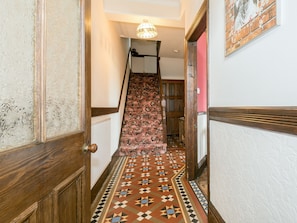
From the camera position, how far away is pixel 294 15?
2.19ft

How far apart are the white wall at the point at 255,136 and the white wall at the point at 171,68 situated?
4.64 meters

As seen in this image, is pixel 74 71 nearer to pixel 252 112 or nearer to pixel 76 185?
pixel 76 185

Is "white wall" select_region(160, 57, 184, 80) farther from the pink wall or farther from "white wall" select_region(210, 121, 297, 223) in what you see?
"white wall" select_region(210, 121, 297, 223)

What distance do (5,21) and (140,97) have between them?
15.7 ft

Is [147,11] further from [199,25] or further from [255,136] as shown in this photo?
[255,136]

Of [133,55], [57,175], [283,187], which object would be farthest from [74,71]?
[133,55]

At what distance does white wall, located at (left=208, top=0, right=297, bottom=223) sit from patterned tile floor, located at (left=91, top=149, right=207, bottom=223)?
18.7 inches

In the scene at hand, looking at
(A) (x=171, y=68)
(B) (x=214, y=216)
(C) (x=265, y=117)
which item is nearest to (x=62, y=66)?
(C) (x=265, y=117)

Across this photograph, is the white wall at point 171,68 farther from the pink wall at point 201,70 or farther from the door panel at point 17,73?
the door panel at point 17,73

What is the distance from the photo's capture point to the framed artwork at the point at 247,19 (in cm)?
78

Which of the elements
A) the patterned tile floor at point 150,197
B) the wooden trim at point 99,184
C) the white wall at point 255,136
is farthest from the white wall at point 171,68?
the white wall at point 255,136

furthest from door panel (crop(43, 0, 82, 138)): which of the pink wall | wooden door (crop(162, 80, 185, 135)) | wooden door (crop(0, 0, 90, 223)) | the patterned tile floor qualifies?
wooden door (crop(162, 80, 185, 135))

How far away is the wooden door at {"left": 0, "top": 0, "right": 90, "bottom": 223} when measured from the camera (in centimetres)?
56

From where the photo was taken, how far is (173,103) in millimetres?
6086
